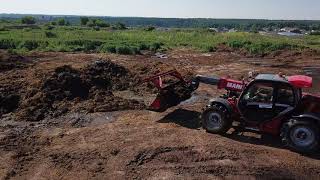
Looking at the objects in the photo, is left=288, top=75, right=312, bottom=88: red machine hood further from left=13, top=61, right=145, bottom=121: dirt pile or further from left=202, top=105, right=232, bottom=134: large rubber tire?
left=13, top=61, right=145, bottom=121: dirt pile

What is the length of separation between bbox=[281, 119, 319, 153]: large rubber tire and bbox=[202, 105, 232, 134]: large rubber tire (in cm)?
153

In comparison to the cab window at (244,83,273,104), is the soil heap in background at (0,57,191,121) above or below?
below

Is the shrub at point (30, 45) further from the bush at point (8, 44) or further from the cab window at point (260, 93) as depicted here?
the cab window at point (260, 93)

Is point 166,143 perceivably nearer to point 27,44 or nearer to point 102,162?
point 102,162

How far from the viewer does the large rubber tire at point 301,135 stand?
10391mm

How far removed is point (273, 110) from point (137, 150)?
3.41m

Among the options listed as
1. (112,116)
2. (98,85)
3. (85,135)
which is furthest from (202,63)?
(85,135)

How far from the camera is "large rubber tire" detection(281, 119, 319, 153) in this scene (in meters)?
10.4

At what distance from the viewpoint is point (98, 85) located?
17.7 metres

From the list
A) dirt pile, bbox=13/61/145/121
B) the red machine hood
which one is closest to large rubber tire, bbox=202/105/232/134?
the red machine hood

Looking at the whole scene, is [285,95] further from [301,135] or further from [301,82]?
[301,135]

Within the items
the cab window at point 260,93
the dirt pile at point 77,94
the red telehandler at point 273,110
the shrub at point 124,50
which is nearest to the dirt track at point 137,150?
the red telehandler at point 273,110

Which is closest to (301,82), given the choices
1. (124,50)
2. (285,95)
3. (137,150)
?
(285,95)

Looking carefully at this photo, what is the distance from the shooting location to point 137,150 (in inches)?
429
